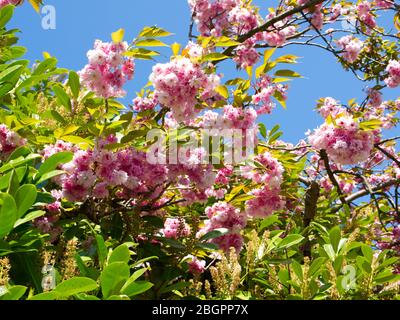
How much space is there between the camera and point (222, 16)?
5020 millimetres

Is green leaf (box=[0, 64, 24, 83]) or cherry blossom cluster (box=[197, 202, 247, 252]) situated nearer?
green leaf (box=[0, 64, 24, 83])

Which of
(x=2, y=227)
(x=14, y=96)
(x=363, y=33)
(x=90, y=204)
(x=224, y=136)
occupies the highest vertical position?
(x=363, y=33)

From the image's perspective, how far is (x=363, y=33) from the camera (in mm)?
5629

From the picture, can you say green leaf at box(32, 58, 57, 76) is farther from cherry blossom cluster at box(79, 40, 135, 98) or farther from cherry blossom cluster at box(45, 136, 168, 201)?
cherry blossom cluster at box(45, 136, 168, 201)

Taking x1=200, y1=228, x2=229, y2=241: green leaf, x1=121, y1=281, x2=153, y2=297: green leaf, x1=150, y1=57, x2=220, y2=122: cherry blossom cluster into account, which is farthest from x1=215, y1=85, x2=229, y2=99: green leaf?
x1=121, y1=281, x2=153, y2=297: green leaf

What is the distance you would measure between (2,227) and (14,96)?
1.54 meters

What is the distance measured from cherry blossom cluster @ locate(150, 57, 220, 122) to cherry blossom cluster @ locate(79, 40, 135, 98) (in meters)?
0.18

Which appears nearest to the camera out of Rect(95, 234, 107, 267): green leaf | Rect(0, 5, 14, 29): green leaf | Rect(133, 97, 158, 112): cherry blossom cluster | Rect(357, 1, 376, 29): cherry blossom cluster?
Rect(95, 234, 107, 267): green leaf

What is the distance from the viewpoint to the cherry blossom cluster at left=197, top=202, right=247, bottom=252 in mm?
2652

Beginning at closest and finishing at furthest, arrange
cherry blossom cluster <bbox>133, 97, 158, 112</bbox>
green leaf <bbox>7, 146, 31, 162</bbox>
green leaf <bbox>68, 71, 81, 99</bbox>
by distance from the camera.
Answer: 1. green leaf <bbox>7, 146, 31, 162</bbox>
2. green leaf <bbox>68, 71, 81, 99</bbox>
3. cherry blossom cluster <bbox>133, 97, 158, 112</bbox>

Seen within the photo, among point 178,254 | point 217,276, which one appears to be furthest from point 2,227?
point 178,254

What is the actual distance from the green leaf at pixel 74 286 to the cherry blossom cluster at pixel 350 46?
4776 millimetres
